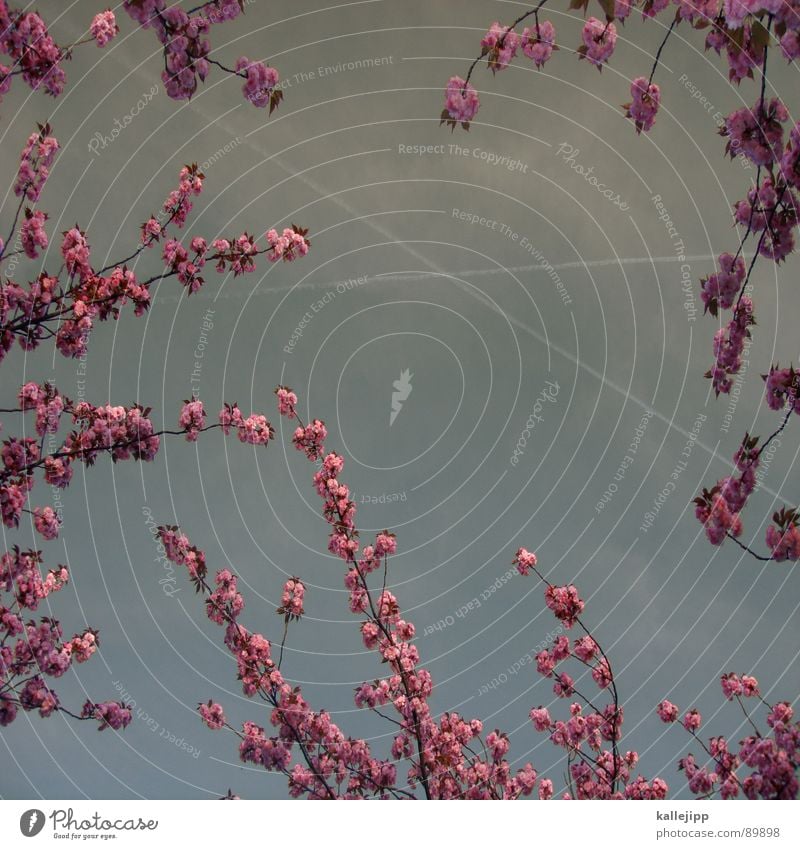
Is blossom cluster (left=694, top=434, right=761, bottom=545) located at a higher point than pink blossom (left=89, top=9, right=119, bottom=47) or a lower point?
lower

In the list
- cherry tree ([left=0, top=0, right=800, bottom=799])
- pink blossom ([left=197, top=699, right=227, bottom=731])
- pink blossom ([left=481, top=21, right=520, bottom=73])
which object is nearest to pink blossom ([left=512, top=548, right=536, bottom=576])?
cherry tree ([left=0, top=0, right=800, bottom=799])

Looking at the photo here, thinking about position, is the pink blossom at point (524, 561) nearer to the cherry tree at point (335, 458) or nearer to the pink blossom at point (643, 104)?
the cherry tree at point (335, 458)

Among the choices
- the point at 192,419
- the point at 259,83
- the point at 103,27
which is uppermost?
the point at 259,83

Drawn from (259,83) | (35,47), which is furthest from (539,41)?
(35,47)

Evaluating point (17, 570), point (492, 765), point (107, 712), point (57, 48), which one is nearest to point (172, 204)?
point (57, 48)

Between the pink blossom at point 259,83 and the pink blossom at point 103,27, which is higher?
the pink blossom at point 259,83

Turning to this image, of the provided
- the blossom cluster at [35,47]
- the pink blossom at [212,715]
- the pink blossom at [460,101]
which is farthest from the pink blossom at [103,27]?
the pink blossom at [212,715]

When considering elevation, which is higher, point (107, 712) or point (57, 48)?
point (57, 48)

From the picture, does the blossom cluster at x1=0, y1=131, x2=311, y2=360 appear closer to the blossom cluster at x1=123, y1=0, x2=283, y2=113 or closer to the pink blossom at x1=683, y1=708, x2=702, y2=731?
the blossom cluster at x1=123, y1=0, x2=283, y2=113

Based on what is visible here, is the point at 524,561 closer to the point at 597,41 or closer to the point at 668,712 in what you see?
the point at 668,712

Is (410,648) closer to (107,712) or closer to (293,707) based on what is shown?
(293,707)
